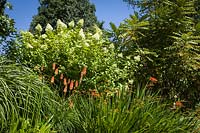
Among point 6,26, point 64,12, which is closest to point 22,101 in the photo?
point 6,26

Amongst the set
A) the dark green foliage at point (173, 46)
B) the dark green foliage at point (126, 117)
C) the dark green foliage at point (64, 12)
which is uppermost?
the dark green foliage at point (64, 12)

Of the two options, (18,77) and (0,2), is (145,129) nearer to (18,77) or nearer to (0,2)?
(18,77)

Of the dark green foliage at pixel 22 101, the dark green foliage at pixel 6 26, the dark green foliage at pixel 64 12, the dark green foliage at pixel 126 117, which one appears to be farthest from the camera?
the dark green foliage at pixel 64 12

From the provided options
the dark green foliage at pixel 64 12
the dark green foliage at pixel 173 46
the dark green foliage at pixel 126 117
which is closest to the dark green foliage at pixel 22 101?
the dark green foliage at pixel 126 117

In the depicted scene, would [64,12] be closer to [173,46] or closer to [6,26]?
[6,26]

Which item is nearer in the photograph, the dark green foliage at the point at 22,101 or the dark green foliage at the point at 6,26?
the dark green foliage at the point at 22,101

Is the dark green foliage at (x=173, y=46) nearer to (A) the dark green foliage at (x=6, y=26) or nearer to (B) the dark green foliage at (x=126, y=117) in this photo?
(A) the dark green foliage at (x=6, y=26)

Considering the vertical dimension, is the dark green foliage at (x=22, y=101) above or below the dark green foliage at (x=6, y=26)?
below

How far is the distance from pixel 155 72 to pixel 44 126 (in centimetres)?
421

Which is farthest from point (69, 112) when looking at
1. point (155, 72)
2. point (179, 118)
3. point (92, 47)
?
point (155, 72)

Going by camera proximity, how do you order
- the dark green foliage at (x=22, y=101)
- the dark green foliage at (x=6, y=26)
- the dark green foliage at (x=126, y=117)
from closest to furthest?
the dark green foliage at (x=22, y=101)
the dark green foliage at (x=126, y=117)
the dark green foliage at (x=6, y=26)

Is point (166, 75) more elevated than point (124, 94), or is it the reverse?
point (166, 75)

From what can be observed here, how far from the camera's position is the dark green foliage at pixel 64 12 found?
21.5m

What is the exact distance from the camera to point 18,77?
484cm
